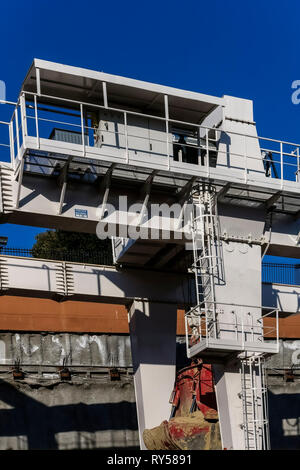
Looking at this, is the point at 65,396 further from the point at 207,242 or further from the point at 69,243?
the point at 69,243

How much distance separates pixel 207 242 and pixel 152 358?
19.2 ft

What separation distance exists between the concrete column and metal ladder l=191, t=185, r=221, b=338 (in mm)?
3911

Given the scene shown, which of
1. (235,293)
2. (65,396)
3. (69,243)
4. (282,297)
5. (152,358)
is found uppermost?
(69,243)

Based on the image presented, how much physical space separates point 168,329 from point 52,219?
7519 mm

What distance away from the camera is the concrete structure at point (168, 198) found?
2403 centimetres

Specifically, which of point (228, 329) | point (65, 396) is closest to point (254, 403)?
point (228, 329)

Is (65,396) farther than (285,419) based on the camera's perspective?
No

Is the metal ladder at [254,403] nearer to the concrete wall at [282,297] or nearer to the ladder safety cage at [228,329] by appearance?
the ladder safety cage at [228,329]

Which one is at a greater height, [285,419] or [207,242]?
[207,242]

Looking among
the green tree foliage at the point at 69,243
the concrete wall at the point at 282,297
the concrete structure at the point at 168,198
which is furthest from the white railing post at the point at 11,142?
the green tree foliage at the point at 69,243

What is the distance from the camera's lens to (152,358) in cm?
2922

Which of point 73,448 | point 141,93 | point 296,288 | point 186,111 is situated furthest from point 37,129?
point 73,448

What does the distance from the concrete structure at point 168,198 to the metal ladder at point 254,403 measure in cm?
3

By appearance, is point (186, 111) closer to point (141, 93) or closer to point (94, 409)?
point (141, 93)
